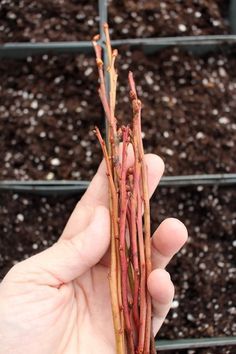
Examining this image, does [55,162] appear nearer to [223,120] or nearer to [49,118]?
[49,118]

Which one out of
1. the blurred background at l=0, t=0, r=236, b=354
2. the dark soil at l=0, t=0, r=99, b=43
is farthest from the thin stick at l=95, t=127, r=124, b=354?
the dark soil at l=0, t=0, r=99, b=43

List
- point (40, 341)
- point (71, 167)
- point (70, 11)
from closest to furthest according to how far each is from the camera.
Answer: point (40, 341)
point (71, 167)
point (70, 11)

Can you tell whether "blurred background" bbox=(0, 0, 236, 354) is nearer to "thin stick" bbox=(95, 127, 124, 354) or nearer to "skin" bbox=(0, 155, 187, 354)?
"skin" bbox=(0, 155, 187, 354)

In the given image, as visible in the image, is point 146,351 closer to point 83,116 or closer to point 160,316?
point 160,316

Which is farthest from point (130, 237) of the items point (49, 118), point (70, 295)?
point (49, 118)

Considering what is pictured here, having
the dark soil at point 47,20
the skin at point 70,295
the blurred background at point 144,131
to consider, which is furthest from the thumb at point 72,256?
the dark soil at point 47,20

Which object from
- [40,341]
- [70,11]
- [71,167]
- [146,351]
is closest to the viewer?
[146,351]

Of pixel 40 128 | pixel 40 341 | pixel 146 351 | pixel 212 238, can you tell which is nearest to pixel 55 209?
pixel 40 128

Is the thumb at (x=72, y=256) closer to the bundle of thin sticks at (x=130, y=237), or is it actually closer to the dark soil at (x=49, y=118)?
the bundle of thin sticks at (x=130, y=237)
